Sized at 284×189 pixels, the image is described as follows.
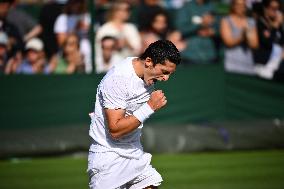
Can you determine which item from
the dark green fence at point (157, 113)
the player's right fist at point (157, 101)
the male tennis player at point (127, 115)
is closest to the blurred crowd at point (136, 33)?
the dark green fence at point (157, 113)

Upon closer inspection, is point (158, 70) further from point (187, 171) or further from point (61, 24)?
point (61, 24)

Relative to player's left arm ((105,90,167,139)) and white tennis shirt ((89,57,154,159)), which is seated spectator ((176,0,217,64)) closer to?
white tennis shirt ((89,57,154,159))

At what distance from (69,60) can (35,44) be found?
0.73 meters

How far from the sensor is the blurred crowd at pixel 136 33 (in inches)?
557

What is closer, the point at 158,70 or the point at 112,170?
the point at 158,70

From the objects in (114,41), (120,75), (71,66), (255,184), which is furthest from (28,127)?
(120,75)

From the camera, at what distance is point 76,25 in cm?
1430

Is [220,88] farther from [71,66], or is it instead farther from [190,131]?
[71,66]

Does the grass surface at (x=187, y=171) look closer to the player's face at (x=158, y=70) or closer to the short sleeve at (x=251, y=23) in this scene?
the short sleeve at (x=251, y=23)

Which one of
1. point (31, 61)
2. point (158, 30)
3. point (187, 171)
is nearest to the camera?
point (187, 171)

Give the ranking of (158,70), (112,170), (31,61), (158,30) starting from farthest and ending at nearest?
(158,30)
(31,61)
(112,170)
(158,70)

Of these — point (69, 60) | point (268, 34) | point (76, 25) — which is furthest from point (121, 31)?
point (268, 34)

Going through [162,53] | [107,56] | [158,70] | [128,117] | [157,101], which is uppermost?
[162,53]

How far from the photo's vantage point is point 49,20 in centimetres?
1422
